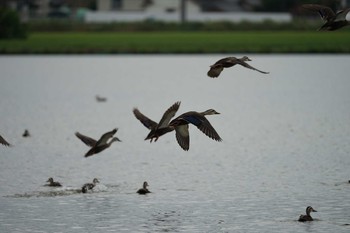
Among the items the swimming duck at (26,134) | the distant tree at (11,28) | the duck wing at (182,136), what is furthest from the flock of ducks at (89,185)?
the distant tree at (11,28)

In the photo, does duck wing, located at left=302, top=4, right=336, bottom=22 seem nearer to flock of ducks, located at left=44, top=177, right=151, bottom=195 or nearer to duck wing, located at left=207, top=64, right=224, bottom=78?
duck wing, located at left=207, top=64, right=224, bottom=78

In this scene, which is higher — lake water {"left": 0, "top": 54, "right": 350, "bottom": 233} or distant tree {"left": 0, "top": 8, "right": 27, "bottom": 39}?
distant tree {"left": 0, "top": 8, "right": 27, "bottom": 39}

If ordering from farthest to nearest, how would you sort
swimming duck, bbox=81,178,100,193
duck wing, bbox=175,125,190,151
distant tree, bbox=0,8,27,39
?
1. distant tree, bbox=0,8,27,39
2. swimming duck, bbox=81,178,100,193
3. duck wing, bbox=175,125,190,151

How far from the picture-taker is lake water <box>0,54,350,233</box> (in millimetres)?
16000

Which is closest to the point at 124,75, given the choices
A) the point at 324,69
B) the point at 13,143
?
the point at 324,69

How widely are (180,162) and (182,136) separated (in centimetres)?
569

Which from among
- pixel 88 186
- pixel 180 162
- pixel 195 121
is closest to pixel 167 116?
pixel 195 121

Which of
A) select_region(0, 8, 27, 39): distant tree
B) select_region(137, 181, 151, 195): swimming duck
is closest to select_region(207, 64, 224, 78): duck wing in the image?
select_region(137, 181, 151, 195): swimming duck

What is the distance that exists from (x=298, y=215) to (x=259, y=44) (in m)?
49.2

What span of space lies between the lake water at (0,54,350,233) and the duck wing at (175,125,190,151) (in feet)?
3.30

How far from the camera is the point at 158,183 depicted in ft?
62.5

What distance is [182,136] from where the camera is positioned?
1633 centimetres

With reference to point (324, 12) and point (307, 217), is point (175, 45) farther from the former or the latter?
point (307, 217)

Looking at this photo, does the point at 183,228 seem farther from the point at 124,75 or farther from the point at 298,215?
the point at 124,75
